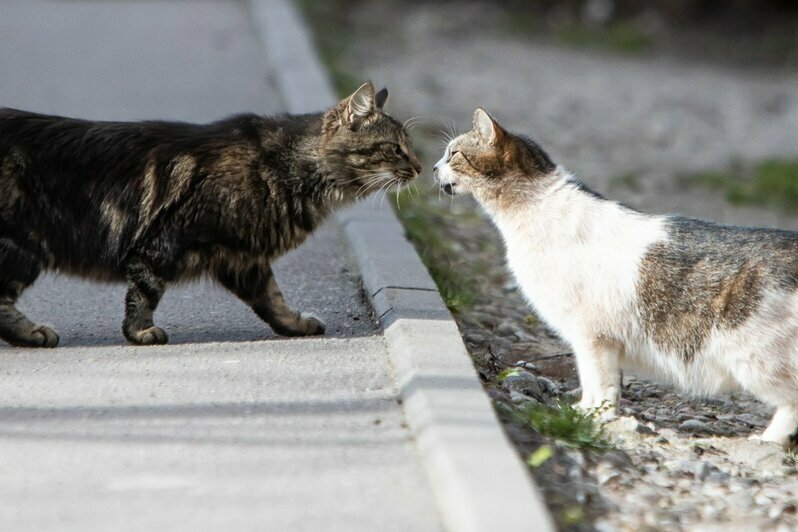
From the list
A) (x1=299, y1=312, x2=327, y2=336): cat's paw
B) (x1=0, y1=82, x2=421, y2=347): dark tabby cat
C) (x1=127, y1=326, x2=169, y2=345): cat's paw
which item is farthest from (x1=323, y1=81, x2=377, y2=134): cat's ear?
(x1=127, y1=326, x2=169, y2=345): cat's paw

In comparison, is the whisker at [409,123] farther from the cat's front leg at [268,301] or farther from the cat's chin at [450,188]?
the cat's front leg at [268,301]

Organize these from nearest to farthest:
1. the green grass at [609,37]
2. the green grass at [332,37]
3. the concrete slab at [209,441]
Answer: the concrete slab at [209,441]
the green grass at [332,37]
the green grass at [609,37]

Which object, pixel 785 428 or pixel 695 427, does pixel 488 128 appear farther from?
pixel 785 428

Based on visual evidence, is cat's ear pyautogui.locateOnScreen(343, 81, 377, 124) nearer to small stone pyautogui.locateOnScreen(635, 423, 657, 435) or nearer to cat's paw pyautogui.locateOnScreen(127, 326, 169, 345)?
cat's paw pyautogui.locateOnScreen(127, 326, 169, 345)

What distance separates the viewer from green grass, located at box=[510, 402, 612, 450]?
449 cm

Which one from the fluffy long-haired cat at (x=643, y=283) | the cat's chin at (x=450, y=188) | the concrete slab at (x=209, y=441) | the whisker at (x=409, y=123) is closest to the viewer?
the concrete slab at (x=209, y=441)

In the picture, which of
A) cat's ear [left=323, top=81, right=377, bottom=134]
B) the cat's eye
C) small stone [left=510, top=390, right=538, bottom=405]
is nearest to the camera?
small stone [left=510, top=390, right=538, bottom=405]

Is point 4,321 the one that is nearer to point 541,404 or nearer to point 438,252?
point 541,404

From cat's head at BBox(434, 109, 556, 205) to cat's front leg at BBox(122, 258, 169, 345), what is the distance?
1.46 metres

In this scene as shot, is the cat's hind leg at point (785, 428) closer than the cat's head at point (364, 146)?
Yes

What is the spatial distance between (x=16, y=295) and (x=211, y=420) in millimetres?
1352

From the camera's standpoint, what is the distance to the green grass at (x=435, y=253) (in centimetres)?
643

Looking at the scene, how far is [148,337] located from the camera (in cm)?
526

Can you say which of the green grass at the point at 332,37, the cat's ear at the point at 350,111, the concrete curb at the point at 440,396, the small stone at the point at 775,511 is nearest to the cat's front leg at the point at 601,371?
the concrete curb at the point at 440,396
